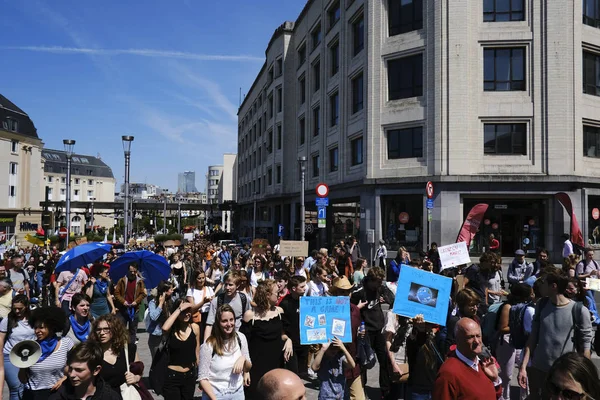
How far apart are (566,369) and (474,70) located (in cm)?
2390

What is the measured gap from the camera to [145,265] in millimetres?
10156

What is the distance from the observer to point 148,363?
905 cm

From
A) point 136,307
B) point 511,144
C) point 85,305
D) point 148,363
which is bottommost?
point 148,363

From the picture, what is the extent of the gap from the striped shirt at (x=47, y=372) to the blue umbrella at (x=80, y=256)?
5.49m

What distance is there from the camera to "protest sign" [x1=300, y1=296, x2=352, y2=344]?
5.39 meters

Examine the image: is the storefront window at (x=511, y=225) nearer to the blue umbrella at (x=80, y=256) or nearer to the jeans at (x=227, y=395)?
the blue umbrella at (x=80, y=256)

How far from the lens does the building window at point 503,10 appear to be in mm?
24203

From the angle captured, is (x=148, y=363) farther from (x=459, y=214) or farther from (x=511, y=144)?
(x=511, y=144)

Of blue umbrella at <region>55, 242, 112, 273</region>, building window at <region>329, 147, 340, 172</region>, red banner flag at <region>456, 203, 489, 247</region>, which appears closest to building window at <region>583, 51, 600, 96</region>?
red banner flag at <region>456, 203, 489, 247</region>

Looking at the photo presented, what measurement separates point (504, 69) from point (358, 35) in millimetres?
9404

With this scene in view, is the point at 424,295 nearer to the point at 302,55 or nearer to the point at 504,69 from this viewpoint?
the point at 504,69

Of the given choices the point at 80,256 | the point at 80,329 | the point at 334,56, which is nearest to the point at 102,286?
the point at 80,256

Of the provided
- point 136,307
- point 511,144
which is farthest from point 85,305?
point 511,144

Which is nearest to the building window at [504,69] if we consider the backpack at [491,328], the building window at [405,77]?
the building window at [405,77]
